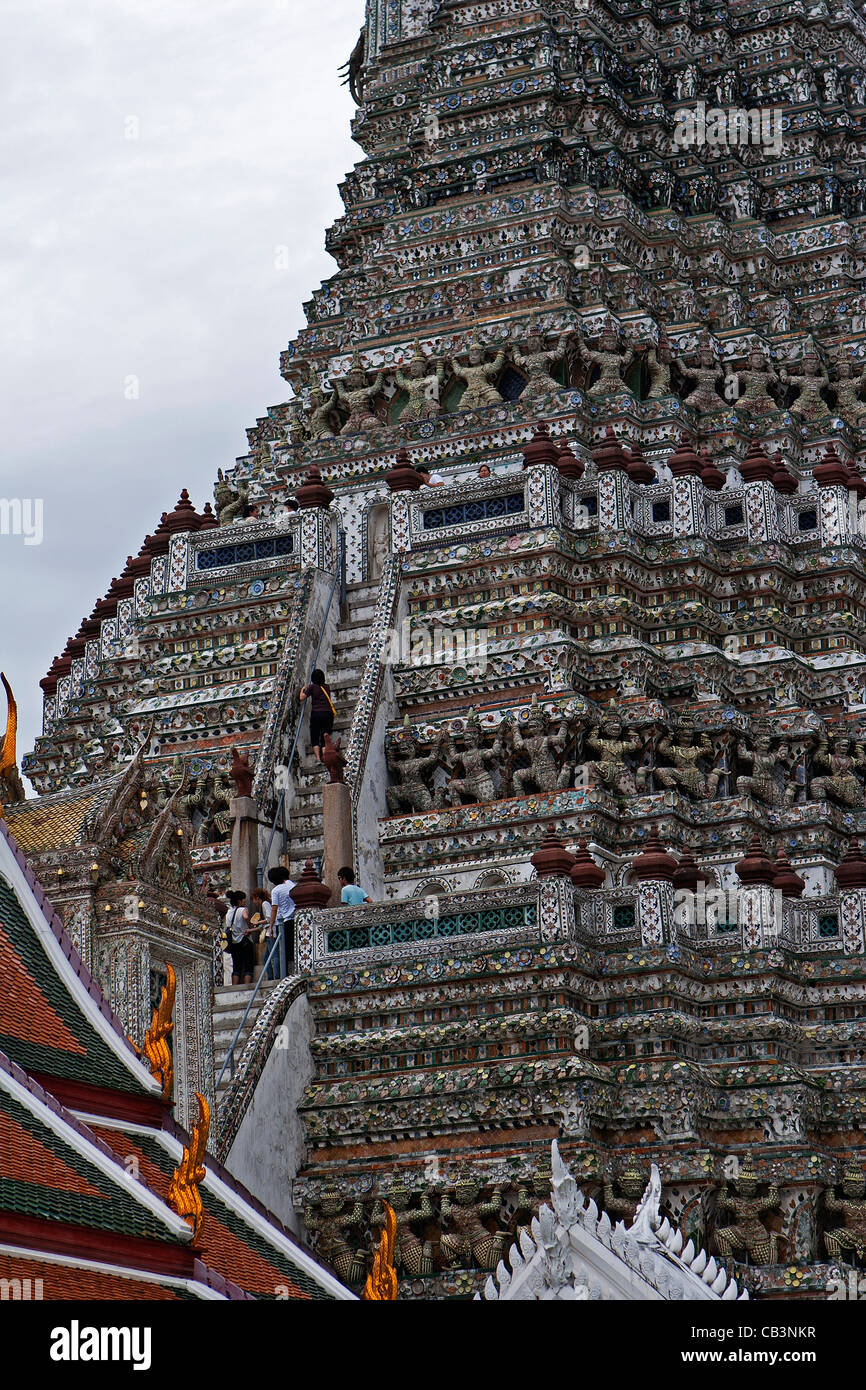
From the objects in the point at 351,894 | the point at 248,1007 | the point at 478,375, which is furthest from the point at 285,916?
the point at 478,375

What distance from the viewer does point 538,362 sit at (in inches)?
1560

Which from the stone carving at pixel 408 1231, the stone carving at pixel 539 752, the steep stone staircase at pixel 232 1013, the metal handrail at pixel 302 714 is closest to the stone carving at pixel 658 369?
the metal handrail at pixel 302 714

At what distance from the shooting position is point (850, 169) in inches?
1845

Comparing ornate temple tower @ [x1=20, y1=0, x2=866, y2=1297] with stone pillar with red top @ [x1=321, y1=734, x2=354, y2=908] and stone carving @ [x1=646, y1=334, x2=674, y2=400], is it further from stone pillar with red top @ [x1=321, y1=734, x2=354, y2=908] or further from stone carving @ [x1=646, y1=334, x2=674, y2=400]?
stone pillar with red top @ [x1=321, y1=734, x2=354, y2=908]

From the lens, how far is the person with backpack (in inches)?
1254

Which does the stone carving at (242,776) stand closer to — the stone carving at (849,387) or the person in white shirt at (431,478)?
the person in white shirt at (431,478)

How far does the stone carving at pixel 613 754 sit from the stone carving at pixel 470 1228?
6174 mm

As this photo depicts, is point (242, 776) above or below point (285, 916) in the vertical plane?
above

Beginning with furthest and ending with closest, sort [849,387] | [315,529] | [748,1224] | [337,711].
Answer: [849,387]
[315,529]
[337,711]
[748,1224]

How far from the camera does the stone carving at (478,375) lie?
131 feet

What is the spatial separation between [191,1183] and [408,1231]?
338 inches

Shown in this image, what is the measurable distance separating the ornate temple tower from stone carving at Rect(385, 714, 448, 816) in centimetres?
7

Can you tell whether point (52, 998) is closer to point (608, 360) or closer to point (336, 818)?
point (336, 818)
